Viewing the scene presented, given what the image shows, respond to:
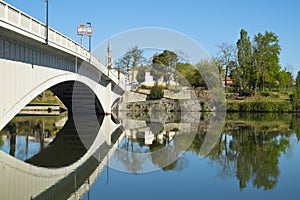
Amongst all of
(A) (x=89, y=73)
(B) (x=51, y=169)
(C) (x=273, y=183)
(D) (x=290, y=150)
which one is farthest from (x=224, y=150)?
(A) (x=89, y=73)

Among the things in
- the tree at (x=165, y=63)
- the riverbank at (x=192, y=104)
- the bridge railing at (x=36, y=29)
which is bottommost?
the riverbank at (x=192, y=104)

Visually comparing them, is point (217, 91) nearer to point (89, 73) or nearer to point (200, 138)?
point (89, 73)

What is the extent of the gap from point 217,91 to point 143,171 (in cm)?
3842

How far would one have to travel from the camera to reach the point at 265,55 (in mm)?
60219

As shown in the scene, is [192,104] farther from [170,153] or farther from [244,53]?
[170,153]

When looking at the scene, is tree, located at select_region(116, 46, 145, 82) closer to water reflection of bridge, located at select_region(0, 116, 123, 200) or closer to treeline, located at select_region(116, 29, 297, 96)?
treeline, located at select_region(116, 29, 297, 96)

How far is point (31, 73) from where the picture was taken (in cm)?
1631

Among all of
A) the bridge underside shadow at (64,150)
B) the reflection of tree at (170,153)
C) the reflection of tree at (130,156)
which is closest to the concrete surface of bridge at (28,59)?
the bridge underside shadow at (64,150)

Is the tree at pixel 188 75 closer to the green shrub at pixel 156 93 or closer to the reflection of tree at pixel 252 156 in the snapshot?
the green shrub at pixel 156 93

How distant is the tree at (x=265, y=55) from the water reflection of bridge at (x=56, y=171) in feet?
147

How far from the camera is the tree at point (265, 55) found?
5988 cm

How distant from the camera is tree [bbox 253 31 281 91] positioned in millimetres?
59875

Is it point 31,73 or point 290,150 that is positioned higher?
point 31,73

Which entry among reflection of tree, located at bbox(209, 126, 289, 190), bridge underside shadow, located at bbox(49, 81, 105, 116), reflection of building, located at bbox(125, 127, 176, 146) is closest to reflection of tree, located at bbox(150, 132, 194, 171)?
reflection of building, located at bbox(125, 127, 176, 146)
